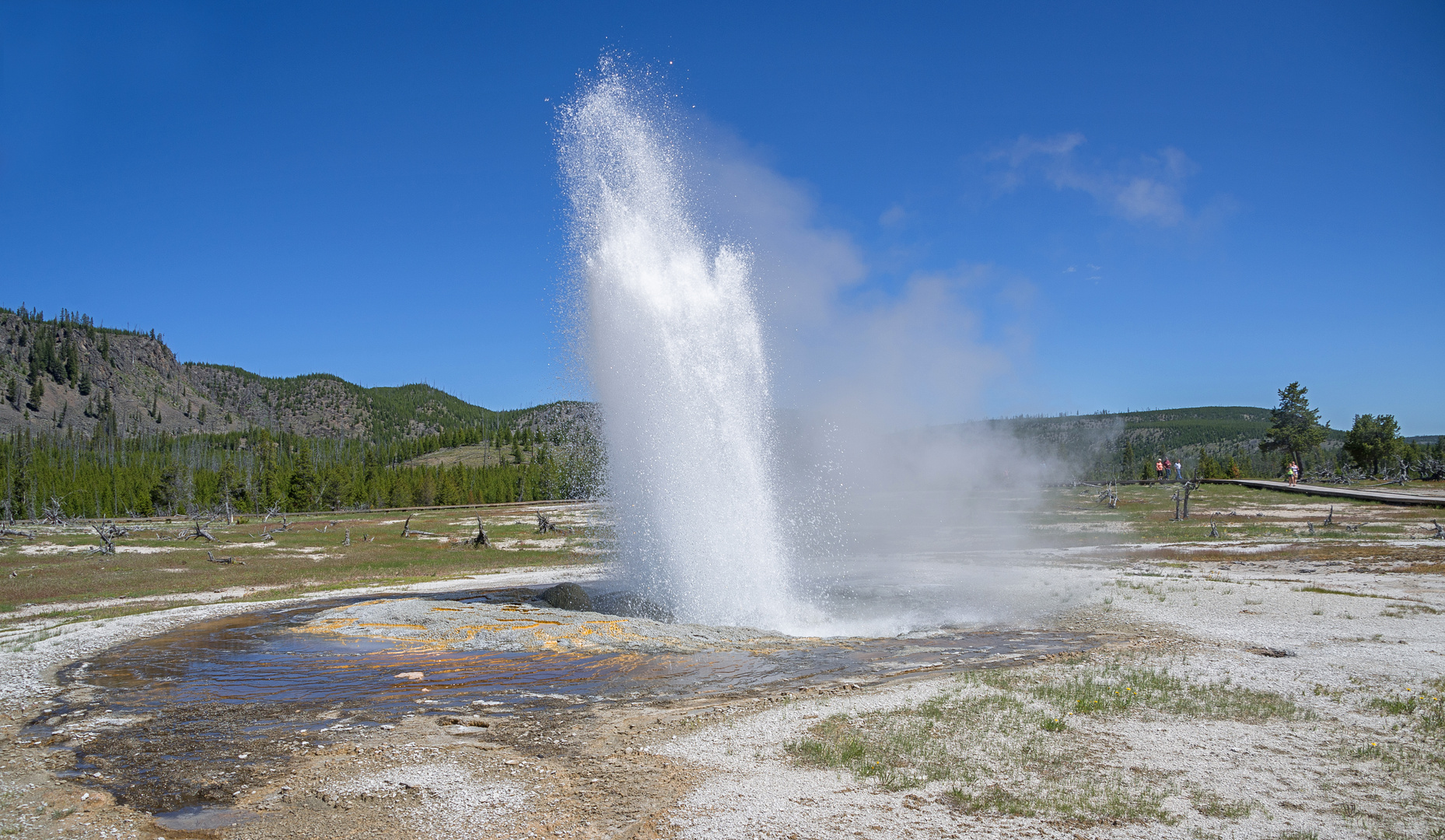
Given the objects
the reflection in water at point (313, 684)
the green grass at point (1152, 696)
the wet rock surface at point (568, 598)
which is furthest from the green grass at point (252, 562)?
the green grass at point (1152, 696)

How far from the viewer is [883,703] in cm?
988

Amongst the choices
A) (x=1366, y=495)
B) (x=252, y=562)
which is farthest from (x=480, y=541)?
(x=1366, y=495)

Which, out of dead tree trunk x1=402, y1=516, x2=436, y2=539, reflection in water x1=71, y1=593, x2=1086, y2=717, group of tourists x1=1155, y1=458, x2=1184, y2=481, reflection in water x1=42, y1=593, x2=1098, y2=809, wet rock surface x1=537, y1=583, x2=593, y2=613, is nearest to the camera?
reflection in water x1=42, y1=593, x2=1098, y2=809

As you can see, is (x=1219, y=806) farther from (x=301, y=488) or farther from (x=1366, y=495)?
(x=301, y=488)

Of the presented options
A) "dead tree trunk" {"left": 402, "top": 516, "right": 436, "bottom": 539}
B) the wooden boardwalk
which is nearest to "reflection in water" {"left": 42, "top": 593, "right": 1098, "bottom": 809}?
"dead tree trunk" {"left": 402, "top": 516, "right": 436, "bottom": 539}

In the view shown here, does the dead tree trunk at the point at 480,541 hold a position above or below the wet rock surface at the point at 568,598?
below

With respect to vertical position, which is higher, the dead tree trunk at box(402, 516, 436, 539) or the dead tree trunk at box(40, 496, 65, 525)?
the dead tree trunk at box(40, 496, 65, 525)

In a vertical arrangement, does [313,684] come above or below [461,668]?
above

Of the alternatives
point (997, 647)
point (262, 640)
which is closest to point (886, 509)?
point (997, 647)

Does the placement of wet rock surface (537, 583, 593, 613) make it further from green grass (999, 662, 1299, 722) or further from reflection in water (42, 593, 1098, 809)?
green grass (999, 662, 1299, 722)

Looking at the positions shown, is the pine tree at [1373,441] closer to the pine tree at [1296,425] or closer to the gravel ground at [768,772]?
the pine tree at [1296,425]

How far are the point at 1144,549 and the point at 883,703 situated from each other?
2650 cm

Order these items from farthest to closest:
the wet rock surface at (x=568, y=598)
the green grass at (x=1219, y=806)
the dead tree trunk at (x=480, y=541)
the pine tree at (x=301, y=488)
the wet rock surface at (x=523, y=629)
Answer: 1. the pine tree at (x=301, y=488)
2. the dead tree trunk at (x=480, y=541)
3. the wet rock surface at (x=568, y=598)
4. the wet rock surface at (x=523, y=629)
5. the green grass at (x=1219, y=806)

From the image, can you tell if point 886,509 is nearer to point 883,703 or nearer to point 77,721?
point 883,703
